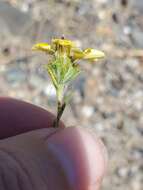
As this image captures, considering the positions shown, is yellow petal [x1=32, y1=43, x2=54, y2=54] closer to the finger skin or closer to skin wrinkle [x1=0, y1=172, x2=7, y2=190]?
the finger skin

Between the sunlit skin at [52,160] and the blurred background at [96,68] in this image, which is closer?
the sunlit skin at [52,160]

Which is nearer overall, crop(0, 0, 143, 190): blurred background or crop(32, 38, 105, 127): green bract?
crop(32, 38, 105, 127): green bract

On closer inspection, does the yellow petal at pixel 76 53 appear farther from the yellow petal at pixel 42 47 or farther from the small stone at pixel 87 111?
the small stone at pixel 87 111

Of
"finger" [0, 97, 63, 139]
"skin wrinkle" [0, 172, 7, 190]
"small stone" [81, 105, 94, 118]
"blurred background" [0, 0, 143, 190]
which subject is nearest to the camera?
"skin wrinkle" [0, 172, 7, 190]

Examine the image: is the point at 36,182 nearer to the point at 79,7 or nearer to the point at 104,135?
the point at 104,135

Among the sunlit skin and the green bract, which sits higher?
the green bract

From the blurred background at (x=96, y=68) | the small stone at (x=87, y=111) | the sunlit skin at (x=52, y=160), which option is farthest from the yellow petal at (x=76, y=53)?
the small stone at (x=87, y=111)

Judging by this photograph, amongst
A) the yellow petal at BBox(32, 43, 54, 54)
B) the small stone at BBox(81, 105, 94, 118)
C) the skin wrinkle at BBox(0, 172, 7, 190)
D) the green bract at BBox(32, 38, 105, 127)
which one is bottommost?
the small stone at BBox(81, 105, 94, 118)

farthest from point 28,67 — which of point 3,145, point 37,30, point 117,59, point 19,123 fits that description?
point 3,145

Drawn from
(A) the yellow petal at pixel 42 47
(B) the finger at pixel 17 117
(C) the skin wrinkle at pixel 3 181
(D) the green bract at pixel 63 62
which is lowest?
(C) the skin wrinkle at pixel 3 181

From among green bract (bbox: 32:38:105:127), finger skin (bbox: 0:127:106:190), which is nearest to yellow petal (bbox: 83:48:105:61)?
green bract (bbox: 32:38:105:127)
